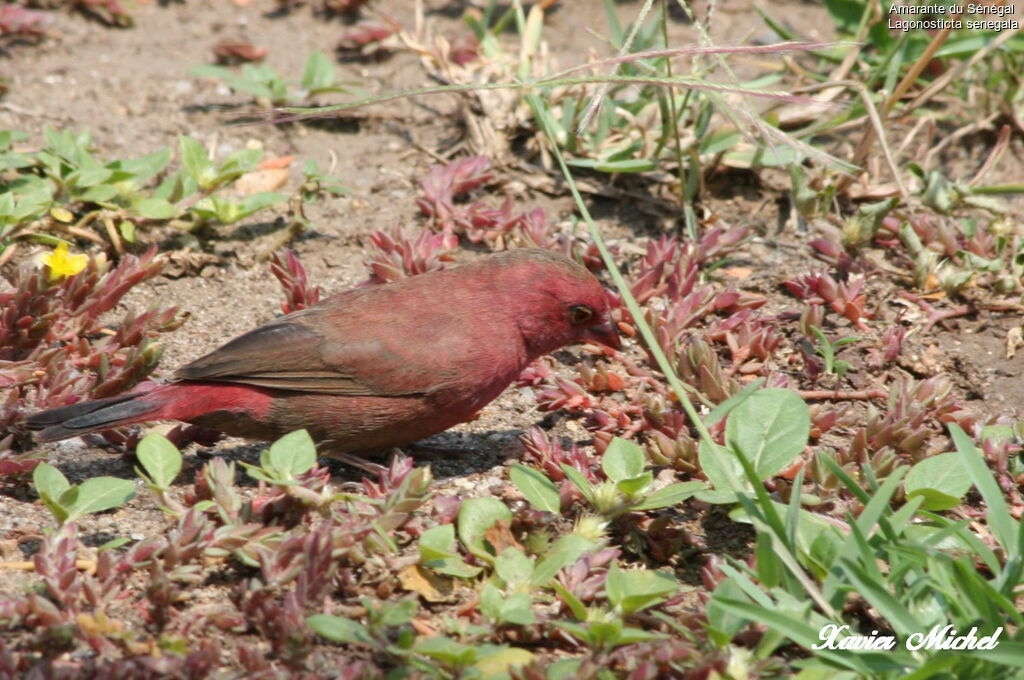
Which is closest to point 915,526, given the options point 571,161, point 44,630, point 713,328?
point 713,328

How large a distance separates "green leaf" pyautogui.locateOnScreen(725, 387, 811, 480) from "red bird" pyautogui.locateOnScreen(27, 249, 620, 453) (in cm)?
85

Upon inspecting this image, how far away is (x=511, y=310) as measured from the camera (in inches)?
170

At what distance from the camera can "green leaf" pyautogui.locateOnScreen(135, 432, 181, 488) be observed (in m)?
3.68

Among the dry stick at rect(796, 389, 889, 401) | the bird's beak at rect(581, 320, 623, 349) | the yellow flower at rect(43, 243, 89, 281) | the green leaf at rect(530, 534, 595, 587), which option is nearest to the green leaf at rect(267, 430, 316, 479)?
the green leaf at rect(530, 534, 595, 587)

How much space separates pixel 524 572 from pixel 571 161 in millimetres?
2823

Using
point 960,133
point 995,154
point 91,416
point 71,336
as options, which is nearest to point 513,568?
point 91,416

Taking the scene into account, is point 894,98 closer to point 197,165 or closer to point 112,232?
point 197,165

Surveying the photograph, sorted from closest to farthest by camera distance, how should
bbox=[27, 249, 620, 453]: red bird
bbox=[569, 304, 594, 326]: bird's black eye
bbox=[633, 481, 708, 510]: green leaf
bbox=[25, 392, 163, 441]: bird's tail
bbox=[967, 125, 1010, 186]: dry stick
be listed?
bbox=[633, 481, 708, 510]: green leaf
bbox=[25, 392, 163, 441]: bird's tail
bbox=[27, 249, 620, 453]: red bird
bbox=[569, 304, 594, 326]: bird's black eye
bbox=[967, 125, 1010, 186]: dry stick

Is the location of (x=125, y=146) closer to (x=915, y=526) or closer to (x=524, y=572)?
(x=524, y=572)

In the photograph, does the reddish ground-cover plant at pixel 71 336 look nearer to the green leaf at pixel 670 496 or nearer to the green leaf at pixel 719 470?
the green leaf at pixel 670 496

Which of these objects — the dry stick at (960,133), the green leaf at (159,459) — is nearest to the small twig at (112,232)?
the green leaf at (159,459)

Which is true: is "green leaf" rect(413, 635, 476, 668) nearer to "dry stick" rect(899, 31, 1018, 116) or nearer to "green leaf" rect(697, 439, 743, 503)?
"green leaf" rect(697, 439, 743, 503)

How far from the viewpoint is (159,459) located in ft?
12.2

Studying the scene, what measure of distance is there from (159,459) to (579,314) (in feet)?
5.29
